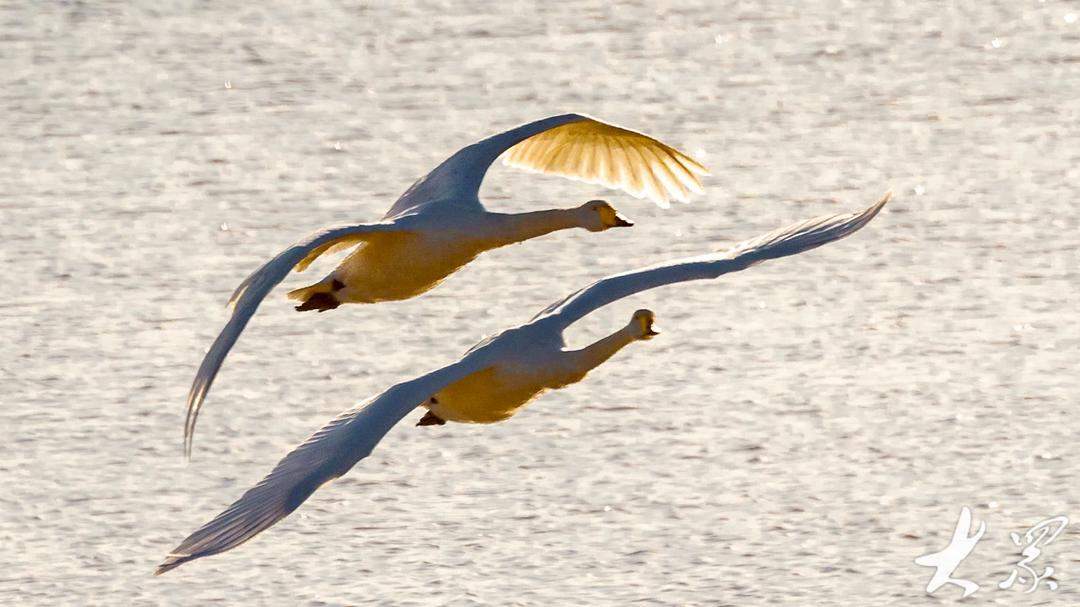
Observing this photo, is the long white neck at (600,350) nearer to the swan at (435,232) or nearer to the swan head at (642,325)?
the swan head at (642,325)

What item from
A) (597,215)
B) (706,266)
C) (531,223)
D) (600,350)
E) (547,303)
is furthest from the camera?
(547,303)

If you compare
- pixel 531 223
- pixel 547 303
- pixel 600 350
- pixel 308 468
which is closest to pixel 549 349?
pixel 600 350

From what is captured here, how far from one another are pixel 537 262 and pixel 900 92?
4.26 m

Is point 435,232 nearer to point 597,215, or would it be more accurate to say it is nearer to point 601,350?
point 601,350

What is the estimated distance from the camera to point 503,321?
13.1 metres

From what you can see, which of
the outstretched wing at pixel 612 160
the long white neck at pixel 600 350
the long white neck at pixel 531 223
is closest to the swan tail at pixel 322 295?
the long white neck at pixel 531 223

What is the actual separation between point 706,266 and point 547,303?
4.10m

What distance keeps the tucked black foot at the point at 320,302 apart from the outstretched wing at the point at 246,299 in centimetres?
81

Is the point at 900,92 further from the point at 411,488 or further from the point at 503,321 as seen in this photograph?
the point at 411,488

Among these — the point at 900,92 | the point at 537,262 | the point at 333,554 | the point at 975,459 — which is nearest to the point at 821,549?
the point at 975,459

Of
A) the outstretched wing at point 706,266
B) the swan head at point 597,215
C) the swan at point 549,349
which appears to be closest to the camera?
the swan at point 549,349

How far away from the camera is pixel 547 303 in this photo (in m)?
13.3

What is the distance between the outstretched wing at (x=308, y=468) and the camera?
7.46m

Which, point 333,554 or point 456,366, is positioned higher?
point 456,366
